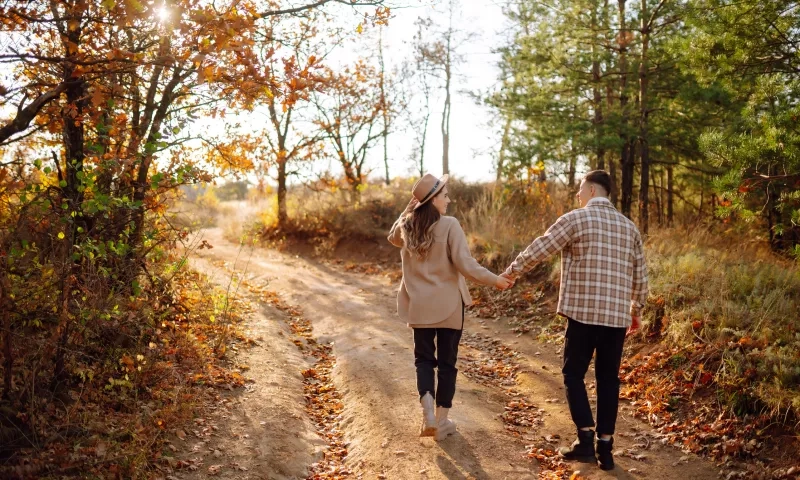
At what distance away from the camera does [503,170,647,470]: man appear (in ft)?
16.4

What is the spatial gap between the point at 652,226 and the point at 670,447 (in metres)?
6.78

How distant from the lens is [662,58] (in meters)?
12.8

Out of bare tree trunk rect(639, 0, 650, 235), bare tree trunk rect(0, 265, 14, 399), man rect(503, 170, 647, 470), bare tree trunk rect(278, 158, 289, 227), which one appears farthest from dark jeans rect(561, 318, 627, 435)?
bare tree trunk rect(278, 158, 289, 227)

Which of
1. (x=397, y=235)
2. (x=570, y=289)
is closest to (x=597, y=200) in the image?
(x=570, y=289)

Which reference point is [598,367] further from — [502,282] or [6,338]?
[6,338]

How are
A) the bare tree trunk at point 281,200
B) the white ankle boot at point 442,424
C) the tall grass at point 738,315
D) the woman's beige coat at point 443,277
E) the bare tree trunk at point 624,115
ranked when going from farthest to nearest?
Answer: the bare tree trunk at point 281,200
the bare tree trunk at point 624,115
the tall grass at point 738,315
the white ankle boot at point 442,424
the woman's beige coat at point 443,277

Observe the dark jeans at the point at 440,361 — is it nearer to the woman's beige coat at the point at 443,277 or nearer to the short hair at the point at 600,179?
the woman's beige coat at the point at 443,277

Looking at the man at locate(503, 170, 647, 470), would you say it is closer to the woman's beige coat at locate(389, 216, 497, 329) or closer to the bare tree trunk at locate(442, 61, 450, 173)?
the woman's beige coat at locate(389, 216, 497, 329)

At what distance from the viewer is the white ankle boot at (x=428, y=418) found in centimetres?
538

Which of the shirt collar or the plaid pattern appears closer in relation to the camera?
the plaid pattern

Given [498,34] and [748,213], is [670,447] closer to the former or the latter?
[748,213]

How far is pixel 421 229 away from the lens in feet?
17.7

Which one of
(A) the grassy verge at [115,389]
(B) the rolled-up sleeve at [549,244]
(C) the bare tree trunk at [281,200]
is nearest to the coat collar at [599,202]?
(B) the rolled-up sleeve at [549,244]

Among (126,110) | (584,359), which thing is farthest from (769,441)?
(126,110)
